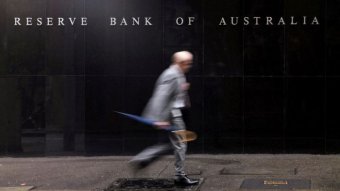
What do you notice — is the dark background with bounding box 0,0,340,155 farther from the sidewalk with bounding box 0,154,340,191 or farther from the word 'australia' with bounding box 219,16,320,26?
the sidewalk with bounding box 0,154,340,191

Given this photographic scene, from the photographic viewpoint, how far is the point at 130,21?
1148 cm

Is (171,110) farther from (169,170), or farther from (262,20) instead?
(262,20)

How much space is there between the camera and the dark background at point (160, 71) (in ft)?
36.9

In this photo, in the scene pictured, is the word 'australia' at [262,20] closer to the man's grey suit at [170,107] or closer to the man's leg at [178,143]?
the man's grey suit at [170,107]

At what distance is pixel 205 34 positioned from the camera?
1138 cm

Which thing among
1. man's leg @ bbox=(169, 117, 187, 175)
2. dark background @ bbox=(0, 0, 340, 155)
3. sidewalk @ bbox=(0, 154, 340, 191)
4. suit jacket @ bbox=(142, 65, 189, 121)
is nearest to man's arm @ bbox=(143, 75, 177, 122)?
suit jacket @ bbox=(142, 65, 189, 121)

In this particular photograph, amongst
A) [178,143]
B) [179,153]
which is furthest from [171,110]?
[179,153]

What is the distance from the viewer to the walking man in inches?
314

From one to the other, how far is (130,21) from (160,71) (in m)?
1.16

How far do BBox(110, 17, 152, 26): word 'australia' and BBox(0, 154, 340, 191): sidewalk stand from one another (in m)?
2.68

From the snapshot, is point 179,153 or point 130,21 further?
point 130,21

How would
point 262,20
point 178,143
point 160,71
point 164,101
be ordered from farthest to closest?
point 160,71, point 262,20, point 178,143, point 164,101

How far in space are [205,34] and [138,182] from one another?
3.86 m

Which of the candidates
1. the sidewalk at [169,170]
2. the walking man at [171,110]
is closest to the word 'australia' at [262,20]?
the sidewalk at [169,170]
